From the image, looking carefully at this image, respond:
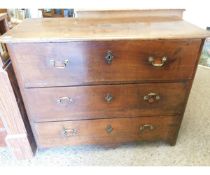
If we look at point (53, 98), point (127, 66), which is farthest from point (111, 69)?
point (53, 98)

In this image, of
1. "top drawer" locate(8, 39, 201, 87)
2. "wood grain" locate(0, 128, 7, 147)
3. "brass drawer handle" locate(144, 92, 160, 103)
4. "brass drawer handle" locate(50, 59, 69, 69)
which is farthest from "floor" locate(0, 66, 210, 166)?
Answer: "brass drawer handle" locate(50, 59, 69, 69)

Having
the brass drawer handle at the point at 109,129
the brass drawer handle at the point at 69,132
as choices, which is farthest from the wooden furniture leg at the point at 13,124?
the brass drawer handle at the point at 109,129

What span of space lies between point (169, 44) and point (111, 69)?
0.95 ft

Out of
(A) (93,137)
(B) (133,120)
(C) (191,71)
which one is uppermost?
(C) (191,71)

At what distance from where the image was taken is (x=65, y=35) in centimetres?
86

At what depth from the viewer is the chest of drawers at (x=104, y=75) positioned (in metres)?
0.88

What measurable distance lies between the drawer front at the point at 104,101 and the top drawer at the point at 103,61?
48mm

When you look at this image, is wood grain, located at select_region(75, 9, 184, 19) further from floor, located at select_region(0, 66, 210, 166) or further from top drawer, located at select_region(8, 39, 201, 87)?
floor, located at select_region(0, 66, 210, 166)

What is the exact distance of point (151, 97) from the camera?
1.06 metres

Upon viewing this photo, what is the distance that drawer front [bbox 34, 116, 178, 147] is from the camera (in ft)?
3.74

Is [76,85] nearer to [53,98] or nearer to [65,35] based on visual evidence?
[53,98]

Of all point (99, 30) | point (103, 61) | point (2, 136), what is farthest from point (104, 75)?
point (2, 136)

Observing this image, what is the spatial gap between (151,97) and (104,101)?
253 mm

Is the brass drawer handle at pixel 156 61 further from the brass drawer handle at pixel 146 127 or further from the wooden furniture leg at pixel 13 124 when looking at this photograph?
the wooden furniture leg at pixel 13 124
